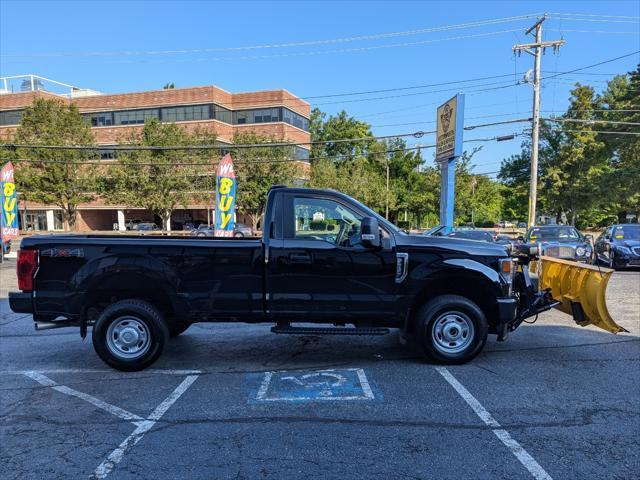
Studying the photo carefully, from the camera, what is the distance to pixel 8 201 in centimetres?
2033

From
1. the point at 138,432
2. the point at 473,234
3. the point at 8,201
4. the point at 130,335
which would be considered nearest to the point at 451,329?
the point at 138,432

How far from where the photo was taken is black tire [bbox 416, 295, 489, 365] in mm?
5230

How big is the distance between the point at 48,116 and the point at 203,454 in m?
38.3

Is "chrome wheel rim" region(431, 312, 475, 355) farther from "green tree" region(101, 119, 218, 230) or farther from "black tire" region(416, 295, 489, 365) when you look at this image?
"green tree" region(101, 119, 218, 230)

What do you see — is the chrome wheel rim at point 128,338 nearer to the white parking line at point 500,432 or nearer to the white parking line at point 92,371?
the white parking line at point 92,371

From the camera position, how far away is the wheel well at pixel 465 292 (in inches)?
210

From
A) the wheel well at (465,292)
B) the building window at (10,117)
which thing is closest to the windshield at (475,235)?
the wheel well at (465,292)

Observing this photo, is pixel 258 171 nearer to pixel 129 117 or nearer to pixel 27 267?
pixel 129 117

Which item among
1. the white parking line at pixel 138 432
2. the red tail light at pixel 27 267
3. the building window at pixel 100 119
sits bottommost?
the white parking line at pixel 138 432

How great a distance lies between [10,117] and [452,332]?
6817cm

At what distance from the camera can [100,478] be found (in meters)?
3.08

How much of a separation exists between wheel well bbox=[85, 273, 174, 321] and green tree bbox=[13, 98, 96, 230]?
33.1m

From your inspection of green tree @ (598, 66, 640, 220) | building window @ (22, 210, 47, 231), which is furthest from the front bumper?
building window @ (22, 210, 47, 231)

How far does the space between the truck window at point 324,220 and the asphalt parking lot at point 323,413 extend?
5.19ft
